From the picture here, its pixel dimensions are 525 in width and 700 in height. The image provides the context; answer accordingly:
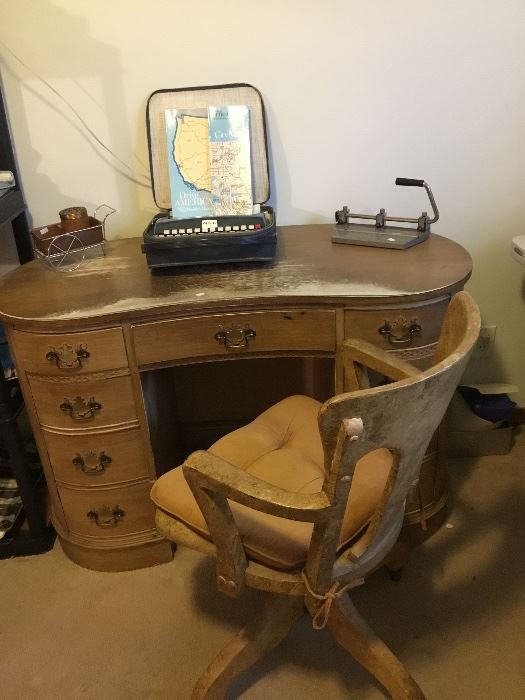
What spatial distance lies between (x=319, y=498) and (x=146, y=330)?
623 millimetres

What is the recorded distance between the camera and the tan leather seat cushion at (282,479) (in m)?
1.12

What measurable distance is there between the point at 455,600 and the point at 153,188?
1.32 m

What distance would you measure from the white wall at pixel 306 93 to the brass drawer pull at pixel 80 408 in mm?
602

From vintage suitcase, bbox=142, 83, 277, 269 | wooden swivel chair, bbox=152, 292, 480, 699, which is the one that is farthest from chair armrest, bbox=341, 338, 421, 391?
vintage suitcase, bbox=142, 83, 277, 269

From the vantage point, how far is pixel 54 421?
4.99 ft

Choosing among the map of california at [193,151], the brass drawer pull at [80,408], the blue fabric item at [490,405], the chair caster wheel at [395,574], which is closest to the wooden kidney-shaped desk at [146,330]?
the brass drawer pull at [80,408]

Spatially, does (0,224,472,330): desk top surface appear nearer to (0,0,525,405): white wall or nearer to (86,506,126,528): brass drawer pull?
(0,0,525,405): white wall

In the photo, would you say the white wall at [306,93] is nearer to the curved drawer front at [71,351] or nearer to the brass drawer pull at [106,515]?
the curved drawer front at [71,351]

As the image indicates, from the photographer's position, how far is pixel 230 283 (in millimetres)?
1468

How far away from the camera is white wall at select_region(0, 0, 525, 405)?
1.64 m

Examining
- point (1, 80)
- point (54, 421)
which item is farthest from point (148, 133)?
point (54, 421)

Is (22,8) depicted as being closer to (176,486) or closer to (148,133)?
(148,133)

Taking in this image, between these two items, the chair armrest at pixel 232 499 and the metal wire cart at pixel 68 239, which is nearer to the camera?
the chair armrest at pixel 232 499

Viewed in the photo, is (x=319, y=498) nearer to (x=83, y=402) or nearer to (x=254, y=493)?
(x=254, y=493)
